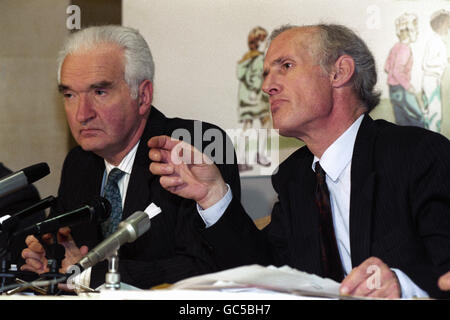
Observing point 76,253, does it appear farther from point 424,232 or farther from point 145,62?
point 424,232

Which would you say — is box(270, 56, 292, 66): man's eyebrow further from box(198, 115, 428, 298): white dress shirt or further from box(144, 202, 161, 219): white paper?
box(144, 202, 161, 219): white paper

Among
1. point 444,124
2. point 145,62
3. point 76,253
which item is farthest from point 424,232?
point 145,62

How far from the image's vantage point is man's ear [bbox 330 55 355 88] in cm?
233

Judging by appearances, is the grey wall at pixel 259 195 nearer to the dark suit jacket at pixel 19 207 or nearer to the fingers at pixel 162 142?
the dark suit jacket at pixel 19 207

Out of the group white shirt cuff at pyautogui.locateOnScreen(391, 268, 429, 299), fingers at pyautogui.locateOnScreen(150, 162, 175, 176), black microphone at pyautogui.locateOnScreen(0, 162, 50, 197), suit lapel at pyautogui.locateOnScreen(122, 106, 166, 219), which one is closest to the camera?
white shirt cuff at pyautogui.locateOnScreen(391, 268, 429, 299)

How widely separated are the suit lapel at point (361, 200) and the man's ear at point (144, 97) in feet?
3.35

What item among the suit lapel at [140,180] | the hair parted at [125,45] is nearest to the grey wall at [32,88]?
the hair parted at [125,45]

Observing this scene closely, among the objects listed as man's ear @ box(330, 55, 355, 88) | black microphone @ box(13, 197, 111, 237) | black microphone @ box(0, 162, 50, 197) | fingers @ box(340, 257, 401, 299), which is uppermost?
man's ear @ box(330, 55, 355, 88)

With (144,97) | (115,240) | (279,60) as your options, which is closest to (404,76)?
(279,60)

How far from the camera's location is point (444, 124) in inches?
111

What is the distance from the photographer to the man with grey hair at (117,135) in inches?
94.3

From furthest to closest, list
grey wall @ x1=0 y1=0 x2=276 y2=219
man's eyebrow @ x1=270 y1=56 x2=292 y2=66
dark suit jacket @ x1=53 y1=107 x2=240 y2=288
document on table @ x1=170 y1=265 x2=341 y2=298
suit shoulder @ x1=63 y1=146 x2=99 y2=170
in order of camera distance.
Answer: grey wall @ x1=0 y1=0 x2=276 y2=219 → suit shoulder @ x1=63 y1=146 x2=99 y2=170 → man's eyebrow @ x1=270 y1=56 x2=292 y2=66 → dark suit jacket @ x1=53 y1=107 x2=240 y2=288 → document on table @ x1=170 y1=265 x2=341 y2=298

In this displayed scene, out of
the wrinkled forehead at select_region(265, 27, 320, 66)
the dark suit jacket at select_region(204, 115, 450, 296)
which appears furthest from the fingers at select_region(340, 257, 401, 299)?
the wrinkled forehead at select_region(265, 27, 320, 66)

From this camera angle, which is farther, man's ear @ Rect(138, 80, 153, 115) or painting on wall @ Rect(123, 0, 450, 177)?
painting on wall @ Rect(123, 0, 450, 177)
